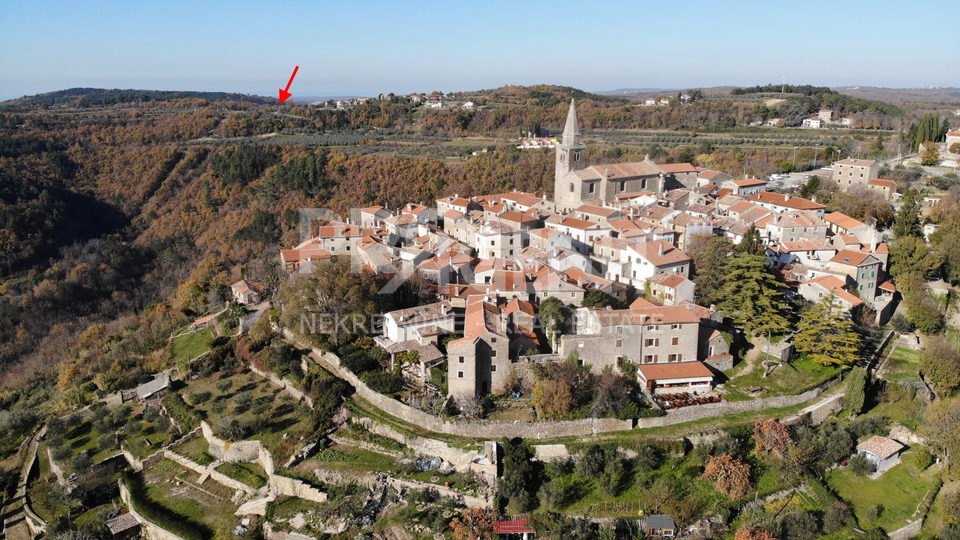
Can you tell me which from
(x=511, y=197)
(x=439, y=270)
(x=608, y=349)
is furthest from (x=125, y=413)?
(x=511, y=197)

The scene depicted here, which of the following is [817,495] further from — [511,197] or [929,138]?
[929,138]

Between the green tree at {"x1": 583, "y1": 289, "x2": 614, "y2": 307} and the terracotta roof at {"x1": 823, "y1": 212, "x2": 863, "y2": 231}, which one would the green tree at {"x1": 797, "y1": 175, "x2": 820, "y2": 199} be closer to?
the terracotta roof at {"x1": 823, "y1": 212, "x2": 863, "y2": 231}

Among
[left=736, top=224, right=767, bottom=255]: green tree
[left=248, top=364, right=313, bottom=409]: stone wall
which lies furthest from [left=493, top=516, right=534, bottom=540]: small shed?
[left=736, top=224, right=767, bottom=255]: green tree

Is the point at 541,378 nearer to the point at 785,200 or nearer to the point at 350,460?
the point at 350,460

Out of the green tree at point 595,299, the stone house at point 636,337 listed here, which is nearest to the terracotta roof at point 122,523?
the stone house at point 636,337

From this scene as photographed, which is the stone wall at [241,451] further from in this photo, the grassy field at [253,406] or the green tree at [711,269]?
the green tree at [711,269]

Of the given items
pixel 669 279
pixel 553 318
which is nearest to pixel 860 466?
pixel 669 279

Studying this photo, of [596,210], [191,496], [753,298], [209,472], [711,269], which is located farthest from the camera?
[596,210]
